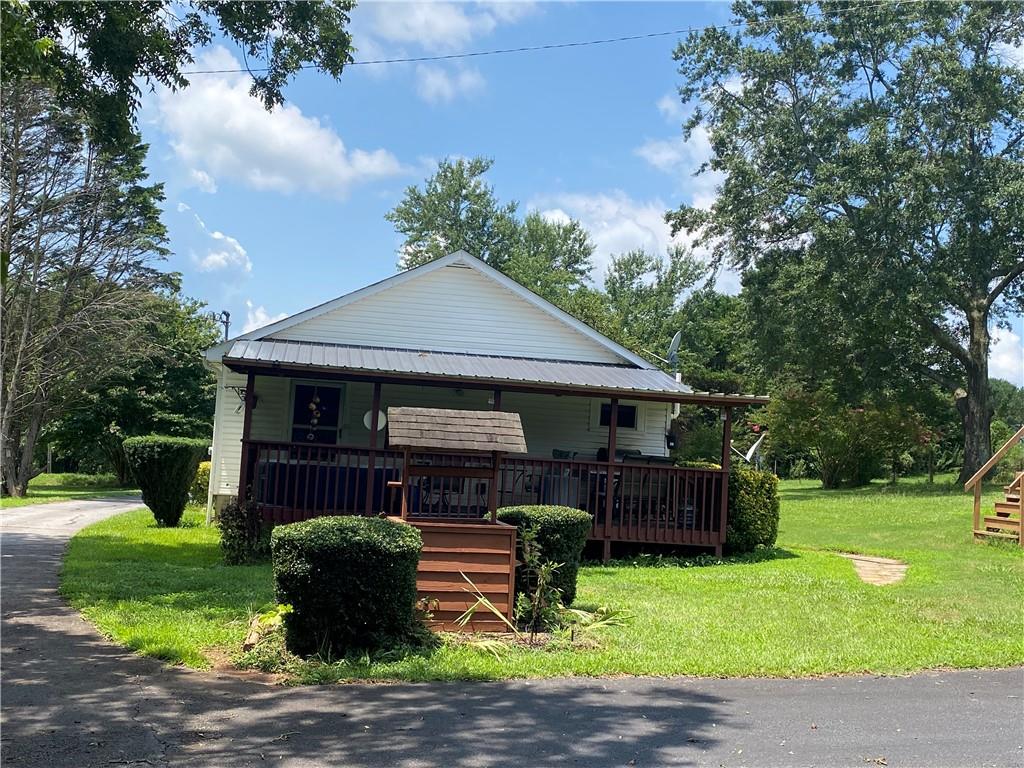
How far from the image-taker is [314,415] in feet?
55.2

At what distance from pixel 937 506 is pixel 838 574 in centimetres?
1101

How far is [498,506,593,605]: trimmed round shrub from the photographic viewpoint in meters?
8.70

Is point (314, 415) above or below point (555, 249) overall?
below

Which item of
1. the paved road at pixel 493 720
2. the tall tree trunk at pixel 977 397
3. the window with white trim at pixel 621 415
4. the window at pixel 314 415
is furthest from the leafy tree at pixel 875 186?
the paved road at pixel 493 720

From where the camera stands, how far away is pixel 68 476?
40250mm

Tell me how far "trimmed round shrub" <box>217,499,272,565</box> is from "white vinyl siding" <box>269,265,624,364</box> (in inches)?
206

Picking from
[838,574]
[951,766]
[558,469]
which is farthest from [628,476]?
[951,766]

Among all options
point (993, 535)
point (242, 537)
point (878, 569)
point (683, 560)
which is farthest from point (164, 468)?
point (993, 535)

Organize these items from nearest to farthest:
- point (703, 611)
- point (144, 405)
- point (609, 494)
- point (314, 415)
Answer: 1. point (703, 611)
2. point (609, 494)
3. point (314, 415)
4. point (144, 405)

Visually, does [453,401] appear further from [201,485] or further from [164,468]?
[201,485]

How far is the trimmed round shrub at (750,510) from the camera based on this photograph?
14531 mm

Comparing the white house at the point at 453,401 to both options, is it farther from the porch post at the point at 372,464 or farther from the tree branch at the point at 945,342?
the tree branch at the point at 945,342

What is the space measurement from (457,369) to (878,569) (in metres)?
7.15

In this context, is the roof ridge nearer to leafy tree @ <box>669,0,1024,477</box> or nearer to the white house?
the white house
